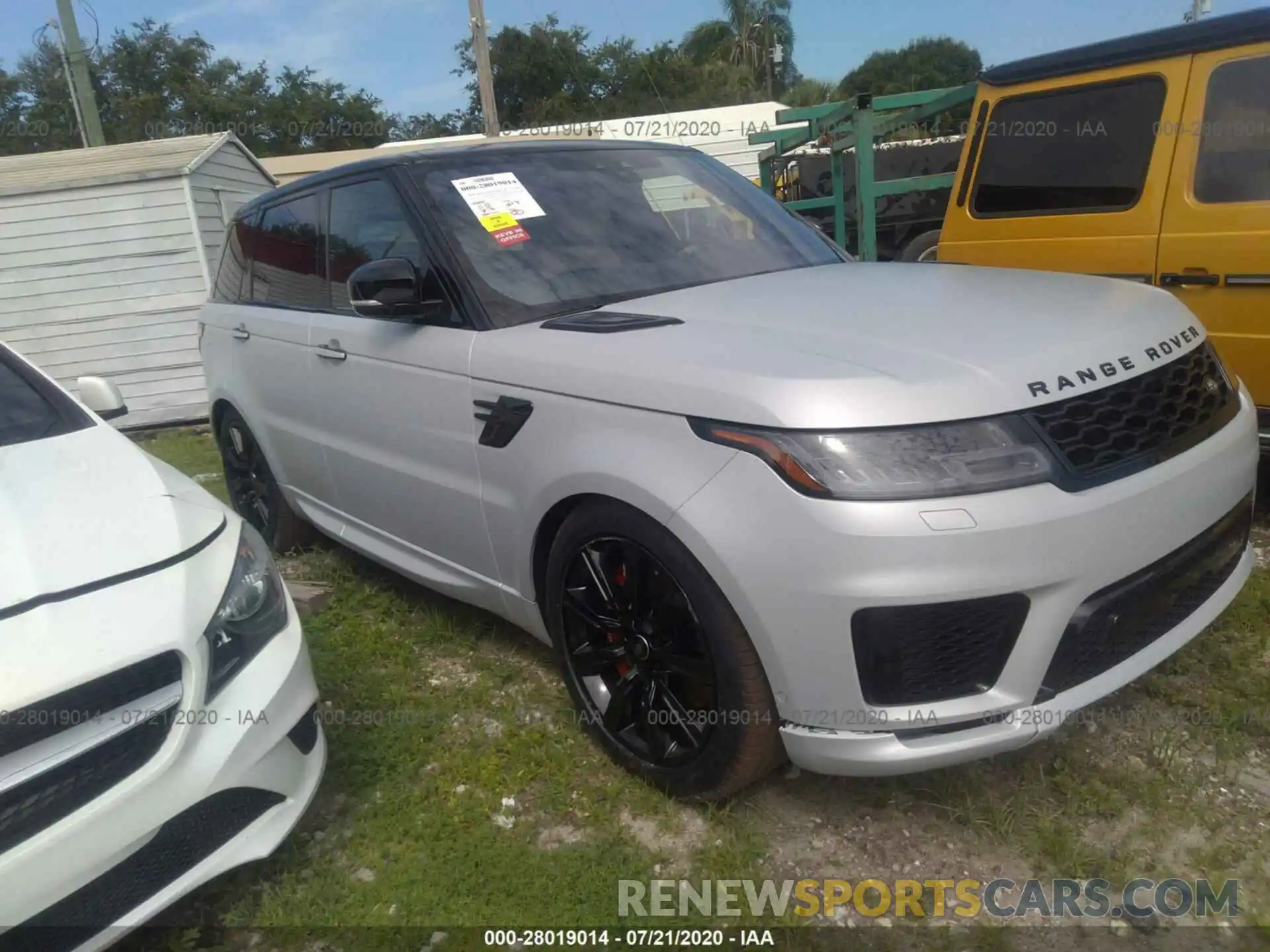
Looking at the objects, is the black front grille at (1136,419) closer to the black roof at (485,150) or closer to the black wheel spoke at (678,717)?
the black wheel spoke at (678,717)

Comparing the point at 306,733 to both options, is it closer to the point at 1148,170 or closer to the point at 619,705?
the point at 619,705

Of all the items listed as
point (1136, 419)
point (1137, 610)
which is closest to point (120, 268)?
point (1136, 419)

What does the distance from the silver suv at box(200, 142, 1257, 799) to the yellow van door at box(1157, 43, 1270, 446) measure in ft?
3.89

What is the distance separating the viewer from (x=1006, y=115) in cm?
435

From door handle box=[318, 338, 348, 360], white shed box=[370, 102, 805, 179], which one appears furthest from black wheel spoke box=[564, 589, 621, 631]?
white shed box=[370, 102, 805, 179]

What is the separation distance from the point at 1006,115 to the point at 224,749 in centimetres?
423

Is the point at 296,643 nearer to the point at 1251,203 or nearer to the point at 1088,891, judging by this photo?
the point at 1088,891

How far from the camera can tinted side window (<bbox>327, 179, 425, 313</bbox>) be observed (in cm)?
301

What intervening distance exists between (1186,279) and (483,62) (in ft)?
39.6

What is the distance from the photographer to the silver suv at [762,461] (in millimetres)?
1884

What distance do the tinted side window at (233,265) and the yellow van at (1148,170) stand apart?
137 inches

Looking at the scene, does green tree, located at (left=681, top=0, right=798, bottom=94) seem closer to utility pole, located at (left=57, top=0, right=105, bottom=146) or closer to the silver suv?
utility pole, located at (left=57, top=0, right=105, bottom=146)

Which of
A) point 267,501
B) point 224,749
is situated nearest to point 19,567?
point 224,749

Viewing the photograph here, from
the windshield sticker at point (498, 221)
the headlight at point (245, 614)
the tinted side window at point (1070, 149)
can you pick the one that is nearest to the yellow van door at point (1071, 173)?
the tinted side window at point (1070, 149)
